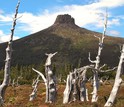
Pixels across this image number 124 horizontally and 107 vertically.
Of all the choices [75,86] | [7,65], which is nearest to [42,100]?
[75,86]

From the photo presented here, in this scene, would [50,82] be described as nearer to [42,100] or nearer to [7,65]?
[42,100]

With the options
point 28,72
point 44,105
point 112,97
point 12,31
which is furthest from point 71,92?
point 28,72

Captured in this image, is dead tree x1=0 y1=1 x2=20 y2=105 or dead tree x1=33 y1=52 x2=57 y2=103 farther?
dead tree x1=33 y1=52 x2=57 y2=103

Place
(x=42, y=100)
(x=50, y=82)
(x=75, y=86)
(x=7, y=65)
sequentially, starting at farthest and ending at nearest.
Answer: (x=42, y=100)
(x=75, y=86)
(x=50, y=82)
(x=7, y=65)

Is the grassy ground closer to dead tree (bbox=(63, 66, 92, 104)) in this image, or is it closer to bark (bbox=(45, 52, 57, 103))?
bark (bbox=(45, 52, 57, 103))

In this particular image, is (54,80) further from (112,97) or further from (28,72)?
(28,72)

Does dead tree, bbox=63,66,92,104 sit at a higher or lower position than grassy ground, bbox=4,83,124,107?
higher

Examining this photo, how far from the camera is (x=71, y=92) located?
91.2 feet

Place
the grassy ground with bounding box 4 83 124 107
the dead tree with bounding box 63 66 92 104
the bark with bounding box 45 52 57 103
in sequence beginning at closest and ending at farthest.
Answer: the grassy ground with bounding box 4 83 124 107
the bark with bounding box 45 52 57 103
the dead tree with bounding box 63 66 92 104

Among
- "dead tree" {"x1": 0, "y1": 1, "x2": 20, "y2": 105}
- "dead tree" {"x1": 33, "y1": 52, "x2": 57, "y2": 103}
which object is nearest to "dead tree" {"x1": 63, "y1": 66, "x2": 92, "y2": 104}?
"dead tree" {"x1": 33, "y1": 52, "x2": 57, "y2": 103}

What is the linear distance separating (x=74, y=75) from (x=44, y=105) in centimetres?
539

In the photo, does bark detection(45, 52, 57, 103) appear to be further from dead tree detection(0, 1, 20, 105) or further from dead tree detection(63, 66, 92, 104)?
dead tree detection(0, 1, 20, 105)

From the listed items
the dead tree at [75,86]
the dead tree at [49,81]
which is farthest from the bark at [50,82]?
the dead tree at [75,86]

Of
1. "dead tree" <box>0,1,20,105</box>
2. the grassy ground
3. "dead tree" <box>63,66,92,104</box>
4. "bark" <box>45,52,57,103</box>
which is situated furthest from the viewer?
"dead tree" <box>63,66,92,104</box>
